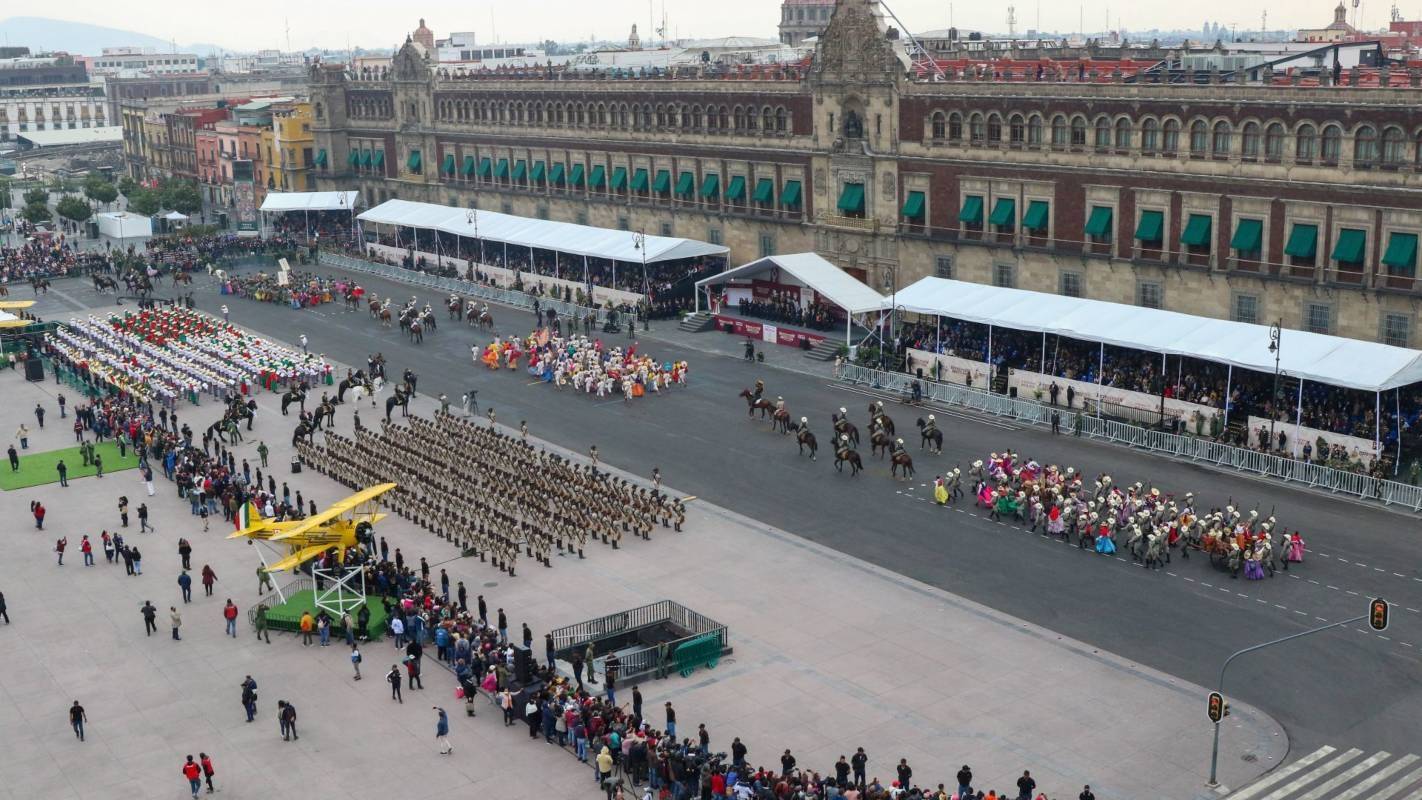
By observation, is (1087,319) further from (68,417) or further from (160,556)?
(68,417)

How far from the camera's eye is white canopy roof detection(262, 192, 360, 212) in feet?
381

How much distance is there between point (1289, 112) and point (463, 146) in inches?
2631

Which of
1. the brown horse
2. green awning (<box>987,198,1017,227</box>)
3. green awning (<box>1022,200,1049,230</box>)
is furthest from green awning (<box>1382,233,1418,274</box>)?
the brown horse

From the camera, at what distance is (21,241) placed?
133250 millimetres

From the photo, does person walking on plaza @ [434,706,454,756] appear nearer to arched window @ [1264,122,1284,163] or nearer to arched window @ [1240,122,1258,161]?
arched window @ [1264,122,1284,163]

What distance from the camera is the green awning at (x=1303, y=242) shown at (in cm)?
5616

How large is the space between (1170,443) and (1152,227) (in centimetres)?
1296

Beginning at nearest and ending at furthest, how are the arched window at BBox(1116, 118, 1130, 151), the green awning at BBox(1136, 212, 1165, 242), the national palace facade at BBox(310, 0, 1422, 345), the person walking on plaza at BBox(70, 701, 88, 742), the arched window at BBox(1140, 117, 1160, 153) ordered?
the person walking on plaza at BBox(70, 701, 88, 742) < the national palace facade at BBox(310, 0, 1422, 345) < the arched window at BBox(1140, 117, 1160, 153) < the green awning at BBox(1136, 212, 1165, 242) < the arched window at BBox(1116, 118, 1130, 151)

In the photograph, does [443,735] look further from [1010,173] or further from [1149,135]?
[1010,173]

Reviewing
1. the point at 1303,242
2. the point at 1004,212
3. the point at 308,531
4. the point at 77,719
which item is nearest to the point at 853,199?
the point at 1004,212

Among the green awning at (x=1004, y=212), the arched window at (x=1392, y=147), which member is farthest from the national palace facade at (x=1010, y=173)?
the green awning at (x=1004, y=212)

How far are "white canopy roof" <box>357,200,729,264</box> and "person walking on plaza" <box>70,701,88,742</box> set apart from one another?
51.5 m

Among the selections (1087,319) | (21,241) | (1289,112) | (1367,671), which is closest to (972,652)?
(1367,671)

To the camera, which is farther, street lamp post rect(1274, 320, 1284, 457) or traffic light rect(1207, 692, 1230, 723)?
street lamp post rect(1274, 320, 1284, 457)
